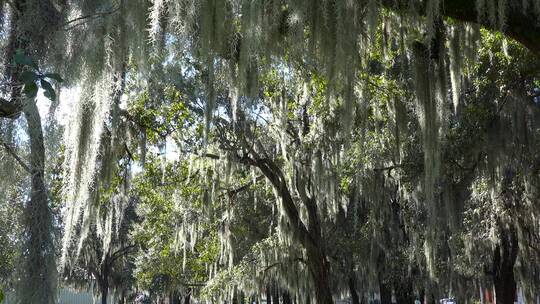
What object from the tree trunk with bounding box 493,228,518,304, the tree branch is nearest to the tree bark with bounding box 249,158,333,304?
the tree trunk with bounding box 493,228,518,304

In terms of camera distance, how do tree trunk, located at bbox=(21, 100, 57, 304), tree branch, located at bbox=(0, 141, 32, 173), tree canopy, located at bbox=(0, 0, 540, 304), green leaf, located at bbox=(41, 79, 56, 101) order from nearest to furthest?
green leaf, located at bbox=(41, 79, 56, 101) < tree trunk, located at bbox=(21, 100, 57, 304) < tree branch, located at bbox=(0, 141, 32, 173) < tree canopy, located at bbox=(0, 0, 540, 304)

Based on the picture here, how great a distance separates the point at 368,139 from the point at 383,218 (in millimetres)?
3744

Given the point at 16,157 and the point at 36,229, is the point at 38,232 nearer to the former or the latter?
the point at 36,229

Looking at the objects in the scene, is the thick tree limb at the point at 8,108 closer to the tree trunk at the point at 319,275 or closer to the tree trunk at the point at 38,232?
the tree trunk at the point at 38,232

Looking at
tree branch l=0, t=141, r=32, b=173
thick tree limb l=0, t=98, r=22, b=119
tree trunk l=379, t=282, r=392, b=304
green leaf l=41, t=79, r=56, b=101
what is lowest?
tree trunk l=379, t=282, r=392, b=304

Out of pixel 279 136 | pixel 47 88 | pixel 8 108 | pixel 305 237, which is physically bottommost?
pixel 47 88

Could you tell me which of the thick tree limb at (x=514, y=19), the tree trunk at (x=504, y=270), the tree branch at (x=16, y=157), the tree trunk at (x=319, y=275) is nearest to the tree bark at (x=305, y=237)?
the tree trunk at (x=319, y=275)

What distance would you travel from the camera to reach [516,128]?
753 centimetres

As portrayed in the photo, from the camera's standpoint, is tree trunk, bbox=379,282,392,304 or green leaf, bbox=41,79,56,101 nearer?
green leaf, bbox=41,79,56,101

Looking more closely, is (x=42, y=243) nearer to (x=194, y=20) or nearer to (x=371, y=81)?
(x=194, y=20)

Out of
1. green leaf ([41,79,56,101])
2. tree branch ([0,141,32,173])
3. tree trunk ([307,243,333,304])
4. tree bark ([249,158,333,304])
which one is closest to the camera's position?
green leaf ([41,79,56,101])

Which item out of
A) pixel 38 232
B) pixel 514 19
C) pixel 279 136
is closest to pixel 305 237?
pixel 279 136

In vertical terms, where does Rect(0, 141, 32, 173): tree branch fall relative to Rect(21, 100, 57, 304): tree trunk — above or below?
above

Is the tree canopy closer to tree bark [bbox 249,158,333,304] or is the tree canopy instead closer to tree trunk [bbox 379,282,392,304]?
tree bark [bbox 249,158,333,304]
